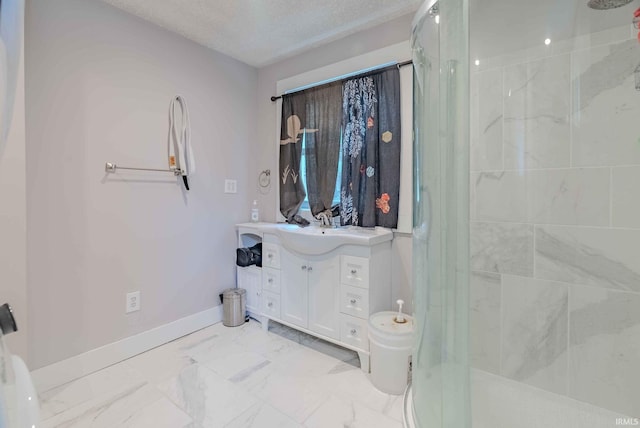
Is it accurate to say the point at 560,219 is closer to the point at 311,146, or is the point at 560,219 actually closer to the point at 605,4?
the point at 605,4

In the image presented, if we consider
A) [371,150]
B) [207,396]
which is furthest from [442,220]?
[207,396]

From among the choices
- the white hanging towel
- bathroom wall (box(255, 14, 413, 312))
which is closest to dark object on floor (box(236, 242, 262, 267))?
bathroom wall (box(255, 14, 413, 312))

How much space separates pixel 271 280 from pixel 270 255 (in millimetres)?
191

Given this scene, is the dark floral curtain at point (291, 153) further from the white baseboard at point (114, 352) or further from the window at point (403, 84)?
the white baseboard at point (114, 352)

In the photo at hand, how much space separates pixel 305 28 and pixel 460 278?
194 centimetres

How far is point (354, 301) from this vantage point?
185 centimetres

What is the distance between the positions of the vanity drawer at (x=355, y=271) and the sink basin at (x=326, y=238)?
0.11m

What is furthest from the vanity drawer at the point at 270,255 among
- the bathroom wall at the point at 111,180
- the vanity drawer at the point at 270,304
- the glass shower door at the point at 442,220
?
the glass shower door at the point at 442,220

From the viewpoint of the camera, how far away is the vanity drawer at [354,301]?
5.93 ft

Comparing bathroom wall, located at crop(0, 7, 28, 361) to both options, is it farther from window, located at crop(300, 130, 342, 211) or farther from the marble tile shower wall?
the marble tile shower wall

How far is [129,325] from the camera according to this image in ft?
6.52

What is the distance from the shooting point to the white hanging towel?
2.17 m

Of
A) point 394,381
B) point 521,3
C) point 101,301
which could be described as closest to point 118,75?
point 101,301

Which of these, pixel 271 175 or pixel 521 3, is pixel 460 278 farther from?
pixel 271 175
